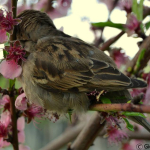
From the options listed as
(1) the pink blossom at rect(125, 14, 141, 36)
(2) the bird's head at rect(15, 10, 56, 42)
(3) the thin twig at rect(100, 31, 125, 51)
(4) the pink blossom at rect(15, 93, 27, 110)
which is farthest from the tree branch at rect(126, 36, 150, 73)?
(4) the pink blossom at rect(15, 93, 27, 110)

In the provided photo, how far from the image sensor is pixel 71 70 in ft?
5.07

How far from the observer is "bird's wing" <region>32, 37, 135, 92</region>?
4.88 feet

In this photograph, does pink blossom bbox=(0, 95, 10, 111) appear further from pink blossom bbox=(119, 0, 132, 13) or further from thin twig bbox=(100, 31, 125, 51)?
pink blossom bbox=(119, 0, 132, 13)

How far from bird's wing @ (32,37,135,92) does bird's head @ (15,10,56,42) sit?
226mm

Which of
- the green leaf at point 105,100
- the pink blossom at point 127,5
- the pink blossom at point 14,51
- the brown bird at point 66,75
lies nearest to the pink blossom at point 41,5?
the brown bird at point 66,75

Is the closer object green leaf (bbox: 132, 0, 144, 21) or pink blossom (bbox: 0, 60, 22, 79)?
pink blossom (bbox: 0, 60, 22, 79)

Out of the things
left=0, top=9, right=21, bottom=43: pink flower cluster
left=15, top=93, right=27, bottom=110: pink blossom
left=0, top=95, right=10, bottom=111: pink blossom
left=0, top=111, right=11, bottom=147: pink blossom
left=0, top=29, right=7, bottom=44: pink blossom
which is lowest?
left=0, top=111, right=11, bottom=147: pink blossom

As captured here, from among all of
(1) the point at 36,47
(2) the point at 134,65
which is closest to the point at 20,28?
(1) the point at 36,47

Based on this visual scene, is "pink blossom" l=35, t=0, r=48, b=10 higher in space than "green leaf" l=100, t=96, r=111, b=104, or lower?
higher

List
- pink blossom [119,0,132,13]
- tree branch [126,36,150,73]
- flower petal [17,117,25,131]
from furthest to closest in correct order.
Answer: pink blossom [119,0,132,13]
tree branch [126,36,150,73]
flower petal [17,117,25,131]

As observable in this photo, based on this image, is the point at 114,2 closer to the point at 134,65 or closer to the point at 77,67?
the point at 134,65

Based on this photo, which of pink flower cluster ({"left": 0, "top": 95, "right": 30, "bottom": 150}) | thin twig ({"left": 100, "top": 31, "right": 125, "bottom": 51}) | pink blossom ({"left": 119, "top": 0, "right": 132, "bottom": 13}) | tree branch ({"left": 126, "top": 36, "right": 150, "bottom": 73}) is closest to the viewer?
pink flower cluster ({"left": 0, "top": 95, "right": 30, "bottom": 150})

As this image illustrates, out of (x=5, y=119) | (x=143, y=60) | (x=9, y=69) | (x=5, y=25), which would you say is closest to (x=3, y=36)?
(x=5, y=25)

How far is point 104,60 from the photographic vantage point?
5.43ft
